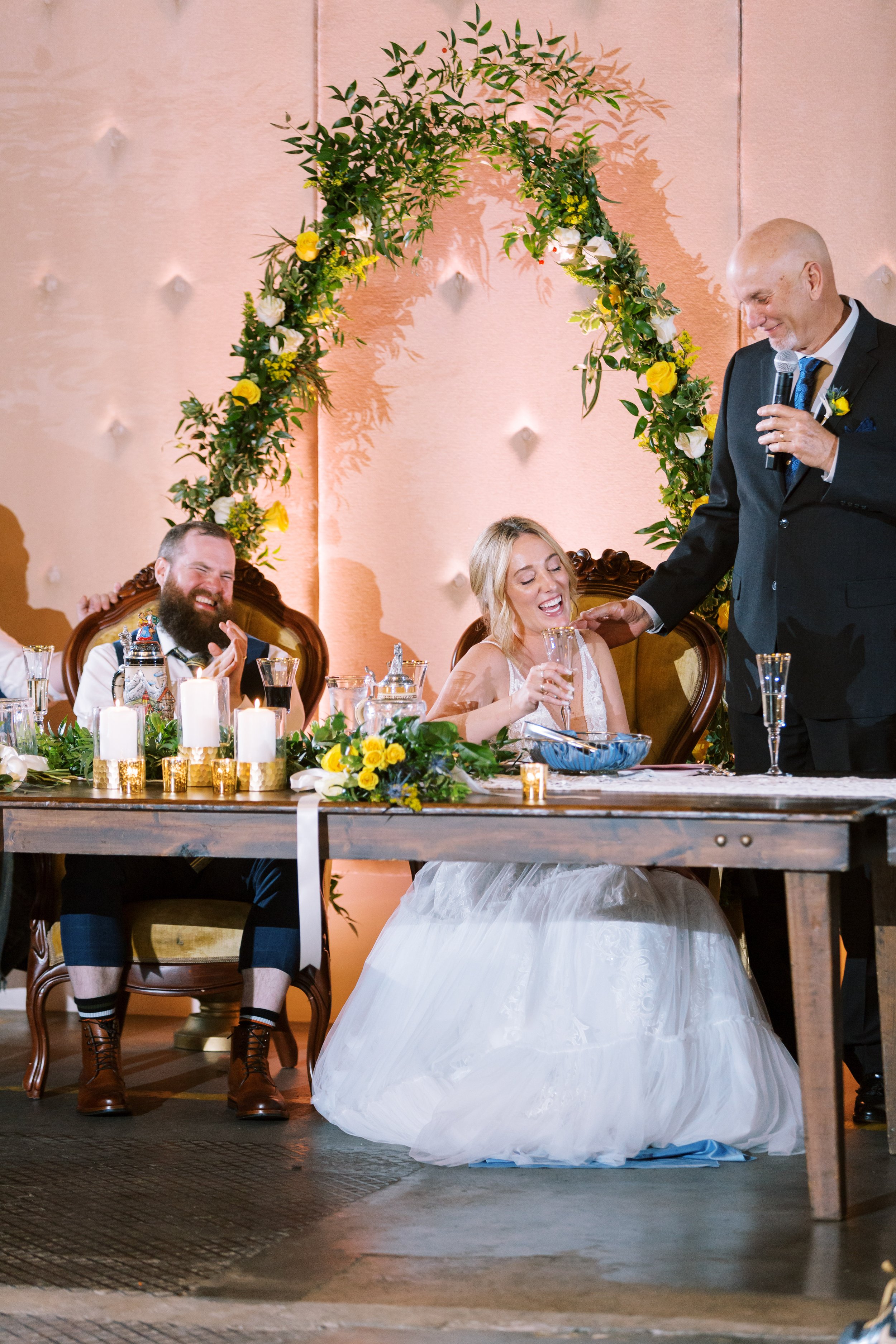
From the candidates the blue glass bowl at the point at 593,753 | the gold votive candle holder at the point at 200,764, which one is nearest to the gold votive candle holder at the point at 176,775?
the gold votive candle holder at the point at 200,764

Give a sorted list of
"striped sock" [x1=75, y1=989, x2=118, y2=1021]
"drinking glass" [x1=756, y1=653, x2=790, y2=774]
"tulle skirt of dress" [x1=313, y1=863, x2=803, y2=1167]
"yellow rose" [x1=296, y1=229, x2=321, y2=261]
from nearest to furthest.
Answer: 1. "drinking glass" [x1=756, y1=653, x2=790, y2=774]
2. "tulle skirt of dress" [x1=313, y1=863, x2=803, y2=1167]
3. "striped sock" [x1=75, y1=989, x2=118, y2=1021]
4. "yellow rose" [x1=296, y1=229, x2=321, y2=261]

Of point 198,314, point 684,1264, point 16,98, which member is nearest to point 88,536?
point 198,314

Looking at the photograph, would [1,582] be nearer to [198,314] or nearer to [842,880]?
[198,314]

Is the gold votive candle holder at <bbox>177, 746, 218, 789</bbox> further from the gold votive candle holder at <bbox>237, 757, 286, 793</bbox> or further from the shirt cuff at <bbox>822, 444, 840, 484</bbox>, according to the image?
the shirt cuff at <bbox>822, 444, 840, 484</bbox>

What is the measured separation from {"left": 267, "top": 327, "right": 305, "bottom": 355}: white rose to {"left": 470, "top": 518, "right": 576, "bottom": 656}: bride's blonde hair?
1.03 m

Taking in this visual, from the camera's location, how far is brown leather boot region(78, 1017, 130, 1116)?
3129 millimetres

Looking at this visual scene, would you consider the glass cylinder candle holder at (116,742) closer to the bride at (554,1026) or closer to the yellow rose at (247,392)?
the bride at (554,1026)

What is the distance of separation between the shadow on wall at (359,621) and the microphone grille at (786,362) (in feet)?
5.54

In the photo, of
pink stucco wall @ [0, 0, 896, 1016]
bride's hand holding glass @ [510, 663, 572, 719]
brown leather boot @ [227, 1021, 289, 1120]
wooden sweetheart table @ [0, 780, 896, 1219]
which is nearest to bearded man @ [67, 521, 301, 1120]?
brown leather boot @ [227, 1021, 289, 1120]

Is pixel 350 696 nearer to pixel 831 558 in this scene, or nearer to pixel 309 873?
pixel 309 873

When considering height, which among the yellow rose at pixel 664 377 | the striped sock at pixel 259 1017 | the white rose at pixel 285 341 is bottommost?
the striped sock at pixel 259 1017

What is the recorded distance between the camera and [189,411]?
14.2ft

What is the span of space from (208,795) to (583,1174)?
994 millimetres

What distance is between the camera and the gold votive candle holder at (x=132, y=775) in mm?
2693
